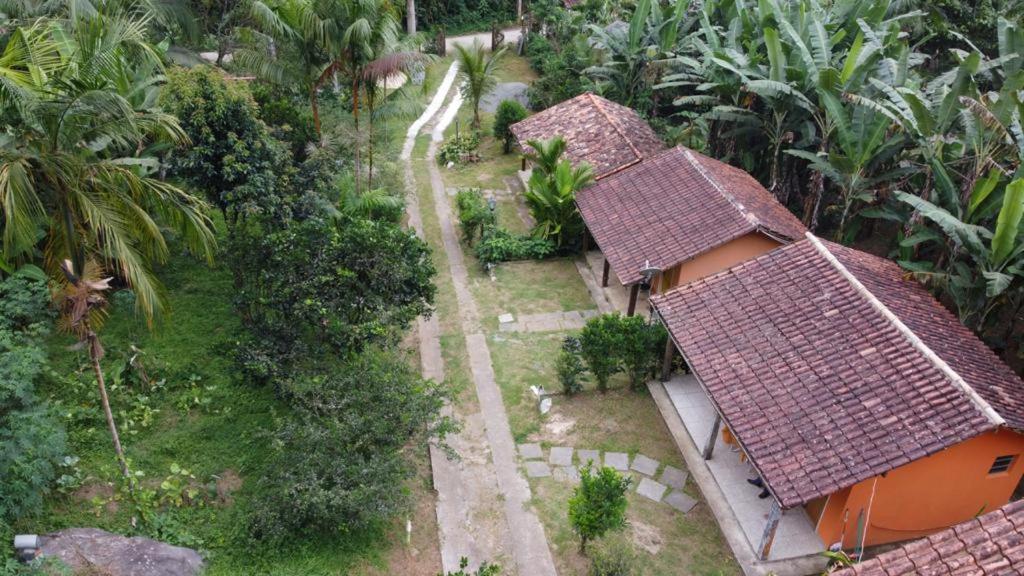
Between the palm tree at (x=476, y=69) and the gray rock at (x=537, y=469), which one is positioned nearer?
the gray rock at (x=537, y=469)

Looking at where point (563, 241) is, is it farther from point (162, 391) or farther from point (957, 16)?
point (957, 16)

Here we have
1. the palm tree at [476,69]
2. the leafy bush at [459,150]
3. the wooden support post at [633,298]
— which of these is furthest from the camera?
the palm tree at [476,69]

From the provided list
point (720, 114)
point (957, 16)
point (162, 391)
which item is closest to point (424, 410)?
point (162, 391)

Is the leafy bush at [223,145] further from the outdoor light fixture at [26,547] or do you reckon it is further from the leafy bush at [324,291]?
the outdoor light fixture at [26,547]

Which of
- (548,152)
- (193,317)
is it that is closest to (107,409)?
(193,317)

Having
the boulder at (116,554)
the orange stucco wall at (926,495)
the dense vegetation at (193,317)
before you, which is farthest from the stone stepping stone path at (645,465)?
the boulder at (116,554)

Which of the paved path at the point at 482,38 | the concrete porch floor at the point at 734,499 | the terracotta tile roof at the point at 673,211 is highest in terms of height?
the terracotta tile roof at the point at 673,211
